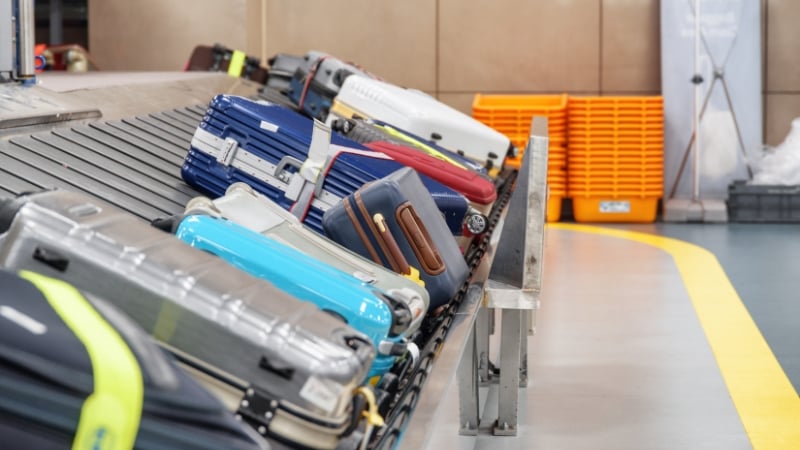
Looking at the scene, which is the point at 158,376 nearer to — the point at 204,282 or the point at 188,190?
the point at 204,282

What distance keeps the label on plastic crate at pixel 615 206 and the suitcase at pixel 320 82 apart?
3.54 meters

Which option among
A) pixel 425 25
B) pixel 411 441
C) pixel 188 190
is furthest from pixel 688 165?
pixel 411 441

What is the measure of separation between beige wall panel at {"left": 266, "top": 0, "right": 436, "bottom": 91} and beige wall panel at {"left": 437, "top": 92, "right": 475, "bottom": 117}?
0.43 ft

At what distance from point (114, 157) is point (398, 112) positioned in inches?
86.1

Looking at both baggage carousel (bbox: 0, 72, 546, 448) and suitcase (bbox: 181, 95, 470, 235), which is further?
suitcase (bbox: 181, 95, 470, 235)

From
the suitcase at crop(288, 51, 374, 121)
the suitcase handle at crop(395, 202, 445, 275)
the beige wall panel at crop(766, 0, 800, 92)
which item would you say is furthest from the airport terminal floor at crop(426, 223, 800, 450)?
the beige wall panel at crop(766, 0, 800, 92)

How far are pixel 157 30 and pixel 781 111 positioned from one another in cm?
530

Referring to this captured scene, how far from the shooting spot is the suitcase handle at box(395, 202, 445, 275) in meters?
3.12

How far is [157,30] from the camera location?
1004 centimetres

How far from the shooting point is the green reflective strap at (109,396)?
1.68m

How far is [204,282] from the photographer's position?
197 centimetres

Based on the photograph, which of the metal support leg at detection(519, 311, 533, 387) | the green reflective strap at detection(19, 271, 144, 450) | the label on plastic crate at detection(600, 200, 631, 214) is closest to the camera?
the green reflective strap at detection(19, 271, 144, 450)

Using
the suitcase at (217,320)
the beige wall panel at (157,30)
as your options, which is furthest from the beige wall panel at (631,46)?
the suitcase at (217,320)

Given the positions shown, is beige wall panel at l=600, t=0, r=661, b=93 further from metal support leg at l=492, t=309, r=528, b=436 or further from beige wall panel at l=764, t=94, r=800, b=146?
metal support leg at l=492, t=309, r=528, b=436
